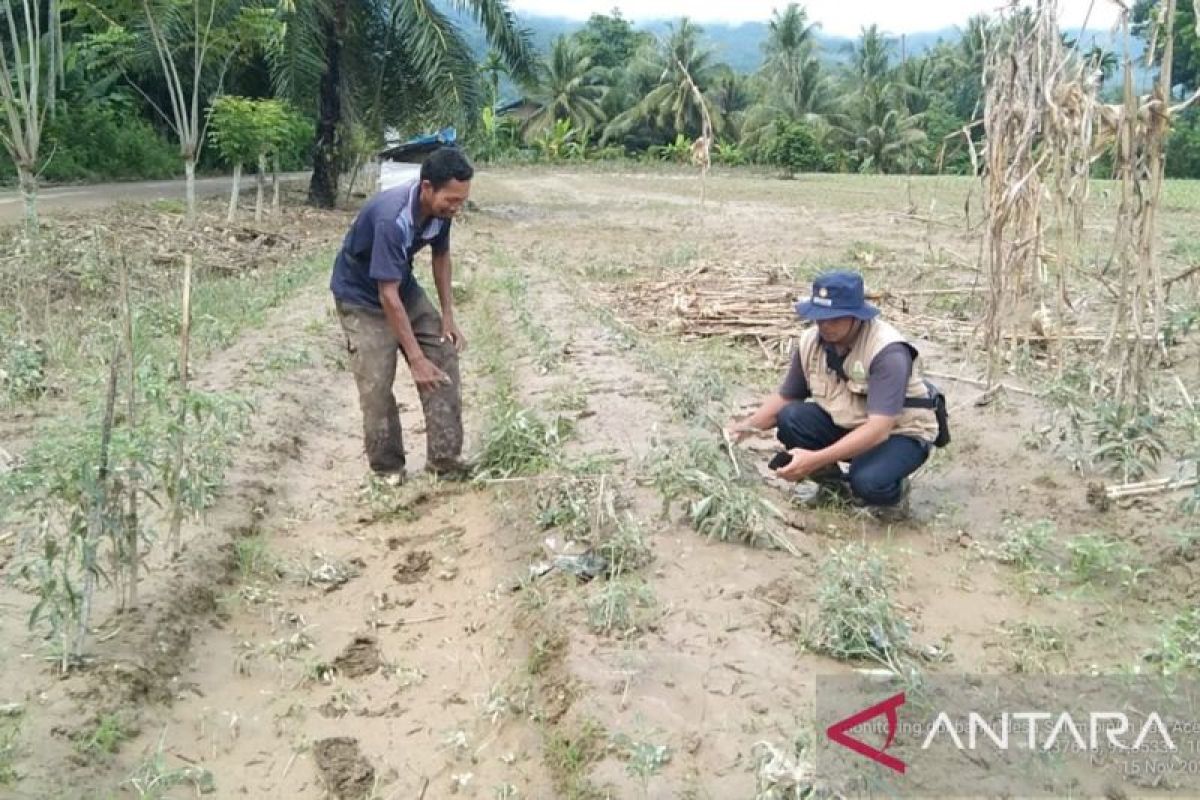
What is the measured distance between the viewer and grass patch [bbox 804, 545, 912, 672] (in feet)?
11.3

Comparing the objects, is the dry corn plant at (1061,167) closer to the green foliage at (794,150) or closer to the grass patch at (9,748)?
the grass patch at (9,748)

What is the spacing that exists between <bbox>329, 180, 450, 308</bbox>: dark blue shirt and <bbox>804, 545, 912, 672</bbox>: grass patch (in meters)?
2.36

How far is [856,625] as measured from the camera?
346 cm

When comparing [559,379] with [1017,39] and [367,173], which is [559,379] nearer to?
[1017,39]

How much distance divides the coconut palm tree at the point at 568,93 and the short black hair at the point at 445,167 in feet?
146

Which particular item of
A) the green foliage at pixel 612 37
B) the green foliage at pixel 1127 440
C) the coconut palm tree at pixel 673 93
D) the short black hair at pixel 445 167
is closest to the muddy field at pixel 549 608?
the green foliage at pixel 1127 440

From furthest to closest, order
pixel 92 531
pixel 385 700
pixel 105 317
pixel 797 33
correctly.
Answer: pixel 797 33
pixel 105 317
pixel 385 700
pixel 92 531

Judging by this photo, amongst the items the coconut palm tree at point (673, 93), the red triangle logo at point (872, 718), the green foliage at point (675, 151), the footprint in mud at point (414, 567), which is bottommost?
the footprint in mud at point (414, 567)

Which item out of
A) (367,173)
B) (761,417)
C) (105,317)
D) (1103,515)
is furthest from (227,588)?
(367,173)

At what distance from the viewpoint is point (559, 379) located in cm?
675

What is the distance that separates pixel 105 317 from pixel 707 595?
697 centimetres

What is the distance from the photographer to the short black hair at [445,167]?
4.71 m

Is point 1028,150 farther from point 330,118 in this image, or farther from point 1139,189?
point 330,118

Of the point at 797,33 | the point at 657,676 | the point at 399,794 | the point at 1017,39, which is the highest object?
the point at 797,33
